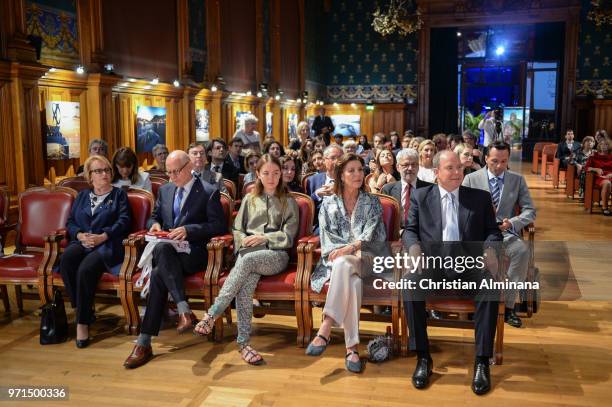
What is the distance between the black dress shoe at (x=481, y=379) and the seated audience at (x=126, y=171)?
3382mm

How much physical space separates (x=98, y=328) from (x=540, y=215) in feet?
25.1

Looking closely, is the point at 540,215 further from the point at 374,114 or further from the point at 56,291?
the point at 374,114

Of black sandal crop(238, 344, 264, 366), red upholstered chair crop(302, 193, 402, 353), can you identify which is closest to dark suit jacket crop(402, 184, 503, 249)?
red upholstered chair crop(302, 193, 402, 353)

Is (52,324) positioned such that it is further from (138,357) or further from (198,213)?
(198,213)

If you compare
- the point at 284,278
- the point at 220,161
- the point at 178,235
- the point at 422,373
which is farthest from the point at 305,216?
the point at 220,161

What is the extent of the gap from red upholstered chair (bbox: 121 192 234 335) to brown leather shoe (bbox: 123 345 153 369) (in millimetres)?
489

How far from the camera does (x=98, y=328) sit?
4797 mm

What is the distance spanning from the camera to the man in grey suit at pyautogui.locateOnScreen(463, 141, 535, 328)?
465 cm

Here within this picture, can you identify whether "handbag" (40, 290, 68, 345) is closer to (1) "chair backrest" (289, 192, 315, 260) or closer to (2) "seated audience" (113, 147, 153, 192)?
(2) "seated audience" (113, 147, 153, 192)

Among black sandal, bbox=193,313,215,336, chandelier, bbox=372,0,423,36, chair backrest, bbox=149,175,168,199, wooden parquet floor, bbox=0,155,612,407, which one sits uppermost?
chandelier, bbox=372,0,423,36

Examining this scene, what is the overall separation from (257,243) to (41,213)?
2000 mm

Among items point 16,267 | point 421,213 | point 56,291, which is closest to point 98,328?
point 56,291

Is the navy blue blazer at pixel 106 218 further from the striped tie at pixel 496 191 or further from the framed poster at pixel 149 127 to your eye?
the framed poster at pixel 149 127

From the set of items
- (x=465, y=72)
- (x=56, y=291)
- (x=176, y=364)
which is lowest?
(x=176, y=364)
